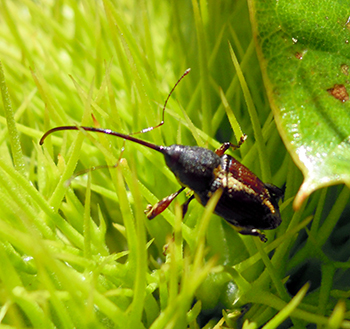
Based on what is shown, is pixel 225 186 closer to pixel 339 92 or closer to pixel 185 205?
pixel 185 205

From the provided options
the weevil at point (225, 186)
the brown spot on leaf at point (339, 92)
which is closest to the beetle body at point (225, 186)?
the weevil at point (225, 186)

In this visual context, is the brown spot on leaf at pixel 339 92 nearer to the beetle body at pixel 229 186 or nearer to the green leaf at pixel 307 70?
the green leaf at pixel 307 70

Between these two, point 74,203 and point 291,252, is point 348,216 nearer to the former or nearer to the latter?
point 291,252

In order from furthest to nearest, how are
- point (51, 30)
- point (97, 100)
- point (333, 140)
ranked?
point (51, 30) → point (97, 100) → point (333, 140)

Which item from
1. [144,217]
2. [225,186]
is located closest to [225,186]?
[225,186]

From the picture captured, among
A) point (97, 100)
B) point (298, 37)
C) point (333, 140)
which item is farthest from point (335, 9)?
point (97, 100)

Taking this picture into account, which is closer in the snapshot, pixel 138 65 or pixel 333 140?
pixel 333 140

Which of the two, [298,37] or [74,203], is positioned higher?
[298,37]

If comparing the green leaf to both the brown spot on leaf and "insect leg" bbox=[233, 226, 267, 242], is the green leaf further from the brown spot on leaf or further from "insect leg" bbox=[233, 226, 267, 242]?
"insect leg" bbox=[233, 226, 267, 242]
